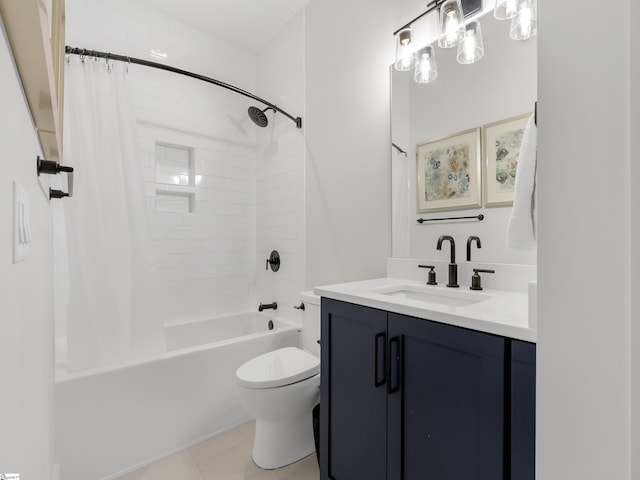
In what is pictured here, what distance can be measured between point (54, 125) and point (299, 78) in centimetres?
180

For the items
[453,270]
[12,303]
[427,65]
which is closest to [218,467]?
[453,270]

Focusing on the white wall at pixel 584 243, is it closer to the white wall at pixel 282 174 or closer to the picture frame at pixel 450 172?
the picture frame at pixel 450 172

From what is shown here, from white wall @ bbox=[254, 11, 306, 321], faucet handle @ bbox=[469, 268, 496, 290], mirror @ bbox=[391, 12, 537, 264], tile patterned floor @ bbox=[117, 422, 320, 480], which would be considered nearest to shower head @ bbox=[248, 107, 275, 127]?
white wall @ bbox=[254, 11, 306, 321]

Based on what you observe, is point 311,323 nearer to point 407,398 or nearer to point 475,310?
point 407,398

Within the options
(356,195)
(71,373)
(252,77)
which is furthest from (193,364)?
(252,77)

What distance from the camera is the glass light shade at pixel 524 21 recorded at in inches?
53.9

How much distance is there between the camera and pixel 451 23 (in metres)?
1.62

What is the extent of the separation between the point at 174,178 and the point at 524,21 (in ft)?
7.37

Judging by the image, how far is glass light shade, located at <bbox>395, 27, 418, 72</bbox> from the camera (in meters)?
1.84

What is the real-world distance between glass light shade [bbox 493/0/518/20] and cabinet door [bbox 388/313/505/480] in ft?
4.72

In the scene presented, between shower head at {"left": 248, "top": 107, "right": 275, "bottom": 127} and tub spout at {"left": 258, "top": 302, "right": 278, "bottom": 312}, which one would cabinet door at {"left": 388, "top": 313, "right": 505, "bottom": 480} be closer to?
tub spout at {"left": 258, "top": 302, "right": 278, "bottom": 312}

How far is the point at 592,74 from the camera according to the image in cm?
40

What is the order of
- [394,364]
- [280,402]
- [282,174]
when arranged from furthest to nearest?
[282,174], [280,402], [394,364]

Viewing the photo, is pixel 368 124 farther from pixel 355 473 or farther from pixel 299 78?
pixel 355 473
